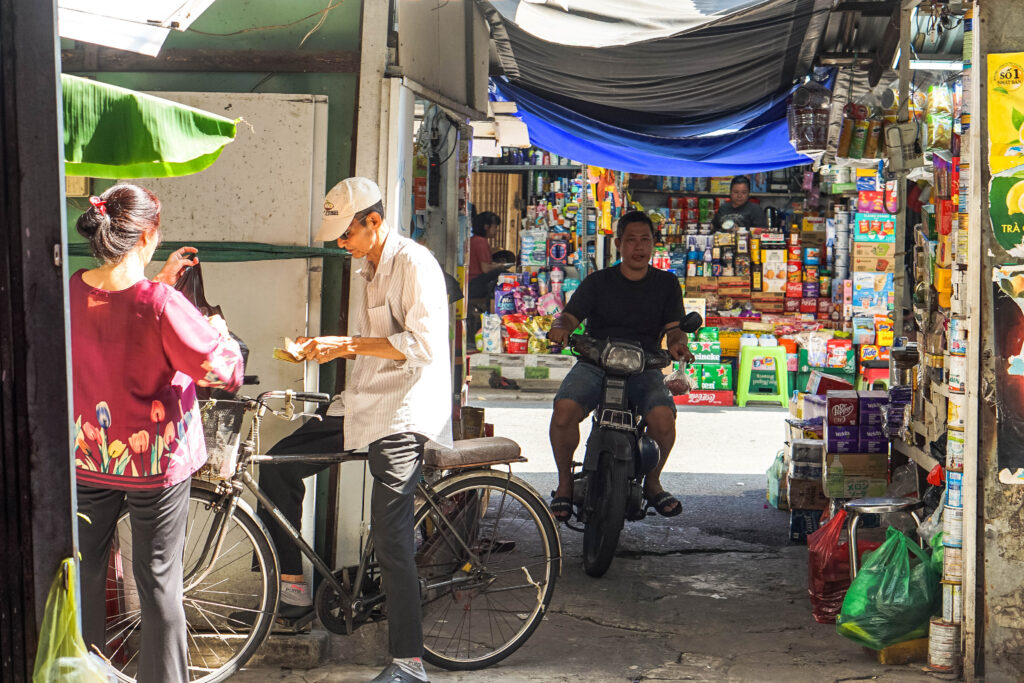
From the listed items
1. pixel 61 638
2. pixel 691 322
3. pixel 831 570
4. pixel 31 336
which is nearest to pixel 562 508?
pixel 691 322

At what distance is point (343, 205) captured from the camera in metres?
3.76

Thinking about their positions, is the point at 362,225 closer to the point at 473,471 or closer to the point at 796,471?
the point at 473,471

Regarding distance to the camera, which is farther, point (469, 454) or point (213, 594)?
point (213, 594)

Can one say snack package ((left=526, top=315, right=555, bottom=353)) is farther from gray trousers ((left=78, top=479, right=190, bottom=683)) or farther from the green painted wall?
gray trousers ((left=78, top=479, right=190, bottom=683))

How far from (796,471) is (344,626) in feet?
10.7

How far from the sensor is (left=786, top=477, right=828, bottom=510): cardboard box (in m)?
6.43

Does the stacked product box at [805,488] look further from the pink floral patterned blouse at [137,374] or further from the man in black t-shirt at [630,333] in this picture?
the pink floral patterned blouse at [137,374]

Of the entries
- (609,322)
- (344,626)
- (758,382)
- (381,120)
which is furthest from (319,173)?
(758,382)

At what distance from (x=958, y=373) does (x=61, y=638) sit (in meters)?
3.41

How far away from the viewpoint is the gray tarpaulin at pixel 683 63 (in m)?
6.16

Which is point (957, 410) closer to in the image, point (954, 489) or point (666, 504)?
point (954, 489)

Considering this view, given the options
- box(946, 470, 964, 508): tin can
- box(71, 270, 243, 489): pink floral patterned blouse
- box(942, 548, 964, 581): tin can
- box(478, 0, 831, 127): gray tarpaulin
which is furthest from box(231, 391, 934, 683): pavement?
box(478, 0, 831, 127): gray tarpaulin

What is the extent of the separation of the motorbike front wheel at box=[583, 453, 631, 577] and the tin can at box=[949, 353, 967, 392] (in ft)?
5.71

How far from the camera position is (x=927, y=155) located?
→ 235 inches
